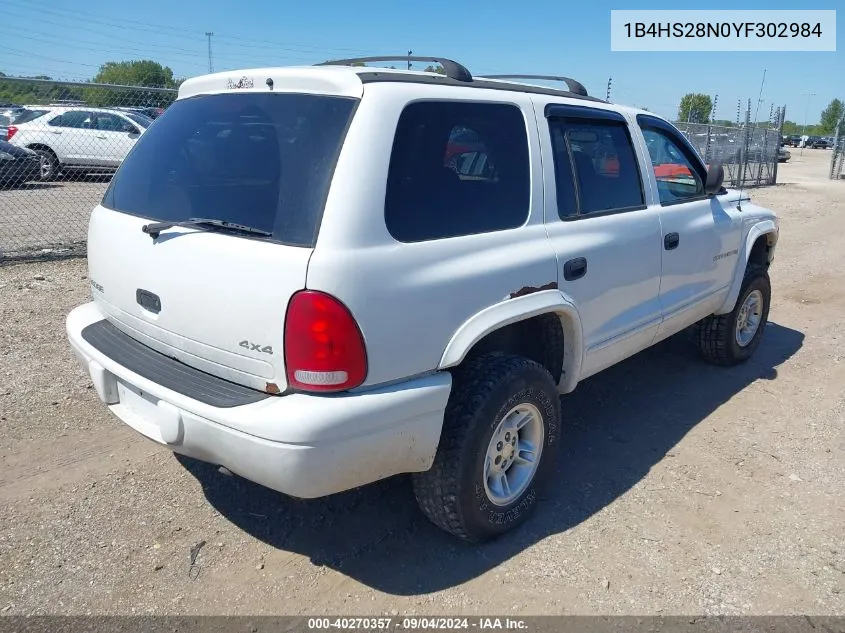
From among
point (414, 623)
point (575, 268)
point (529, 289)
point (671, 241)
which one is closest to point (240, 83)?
point (529, 289)

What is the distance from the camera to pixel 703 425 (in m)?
4.32

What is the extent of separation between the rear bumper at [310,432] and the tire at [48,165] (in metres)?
13.0

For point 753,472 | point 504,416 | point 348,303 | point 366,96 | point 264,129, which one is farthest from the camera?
point 753,472

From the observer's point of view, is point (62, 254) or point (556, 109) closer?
point (556, 109)

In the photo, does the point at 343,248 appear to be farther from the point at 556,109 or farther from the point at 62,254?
the point at 62,254

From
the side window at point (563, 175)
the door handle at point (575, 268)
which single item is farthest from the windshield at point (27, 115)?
the door handle at point (575, 268)

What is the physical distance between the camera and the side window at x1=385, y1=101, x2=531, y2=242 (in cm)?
260

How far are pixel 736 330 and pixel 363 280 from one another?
384 cm

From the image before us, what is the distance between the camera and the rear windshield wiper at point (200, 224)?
2525mm

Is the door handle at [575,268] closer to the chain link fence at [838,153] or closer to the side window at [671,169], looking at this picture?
the side window at [671,169]

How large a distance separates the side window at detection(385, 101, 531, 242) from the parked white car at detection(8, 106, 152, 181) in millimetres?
12732

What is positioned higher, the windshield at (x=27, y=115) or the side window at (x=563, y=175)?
the windshield at (x=27, y=115)

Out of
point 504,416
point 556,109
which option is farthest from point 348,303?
point 556,109

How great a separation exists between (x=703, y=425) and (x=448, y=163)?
2601mm
